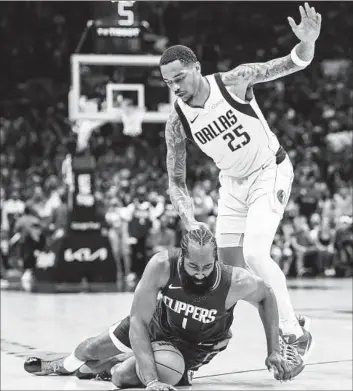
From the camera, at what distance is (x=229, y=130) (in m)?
5.98

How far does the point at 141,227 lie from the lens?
57.7 feet

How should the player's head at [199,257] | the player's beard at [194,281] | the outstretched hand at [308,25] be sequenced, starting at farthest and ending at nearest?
the player's beard at [194,281], the outstretched hand at [308,25], the player's head at [199,257]

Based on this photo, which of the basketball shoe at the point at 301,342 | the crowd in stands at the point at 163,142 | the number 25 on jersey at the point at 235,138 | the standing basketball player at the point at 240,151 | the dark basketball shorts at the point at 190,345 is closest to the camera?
the standing basketball player at the point at 240,151

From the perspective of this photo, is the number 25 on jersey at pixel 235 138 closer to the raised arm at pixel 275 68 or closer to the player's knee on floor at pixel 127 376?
the raised arm at pixel 275 68

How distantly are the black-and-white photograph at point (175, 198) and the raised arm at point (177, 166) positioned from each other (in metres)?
0.01

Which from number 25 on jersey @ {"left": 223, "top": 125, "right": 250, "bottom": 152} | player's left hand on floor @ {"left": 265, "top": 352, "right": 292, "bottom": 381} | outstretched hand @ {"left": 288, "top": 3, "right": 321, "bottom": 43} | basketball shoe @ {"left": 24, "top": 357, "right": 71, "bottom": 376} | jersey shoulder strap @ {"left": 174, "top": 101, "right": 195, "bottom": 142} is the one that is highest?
outstretched hand @ {"left": 288, "top": 3, "right": 321, "bottom": 43}

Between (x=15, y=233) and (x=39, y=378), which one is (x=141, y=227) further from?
(x=39, y=378)

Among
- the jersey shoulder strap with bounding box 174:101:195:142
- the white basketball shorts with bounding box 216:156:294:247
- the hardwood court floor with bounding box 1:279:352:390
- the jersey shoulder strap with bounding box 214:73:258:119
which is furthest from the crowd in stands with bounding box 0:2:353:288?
the jersey shoulder strap with bounding box 214:73:258:119

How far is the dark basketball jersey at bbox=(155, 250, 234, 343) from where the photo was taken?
19.1ft

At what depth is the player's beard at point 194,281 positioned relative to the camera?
5.64 meters

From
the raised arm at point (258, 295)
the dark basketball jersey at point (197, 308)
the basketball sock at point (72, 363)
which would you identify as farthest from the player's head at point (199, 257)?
the basketball sock at point (72, 363)

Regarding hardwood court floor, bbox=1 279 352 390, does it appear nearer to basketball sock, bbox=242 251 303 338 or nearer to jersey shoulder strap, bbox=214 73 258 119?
basketball sock, bbox=242 251 303 338

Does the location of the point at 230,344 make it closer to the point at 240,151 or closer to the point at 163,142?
the point at 240,151

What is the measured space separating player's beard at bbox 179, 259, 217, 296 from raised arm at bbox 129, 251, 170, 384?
0.51 ft
